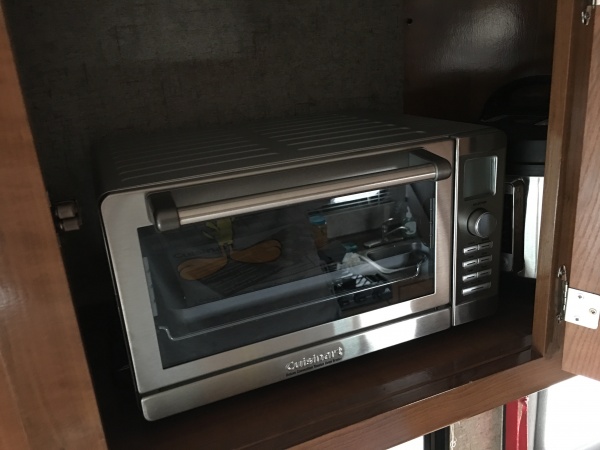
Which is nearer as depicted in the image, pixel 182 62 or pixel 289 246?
pixel 289 246

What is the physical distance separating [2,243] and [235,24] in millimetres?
603

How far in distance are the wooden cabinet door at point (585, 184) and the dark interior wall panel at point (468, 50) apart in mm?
373

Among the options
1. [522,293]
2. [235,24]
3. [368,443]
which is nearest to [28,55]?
[235,24]

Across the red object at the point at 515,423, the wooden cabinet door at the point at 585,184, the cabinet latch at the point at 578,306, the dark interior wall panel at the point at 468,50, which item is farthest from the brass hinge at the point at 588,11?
the red object at the point at 515,423

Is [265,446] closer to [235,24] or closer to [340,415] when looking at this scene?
[340,415]

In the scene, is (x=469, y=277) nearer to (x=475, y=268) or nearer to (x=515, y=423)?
(x=475, y=268)

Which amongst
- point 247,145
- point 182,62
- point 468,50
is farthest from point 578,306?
point 182,62

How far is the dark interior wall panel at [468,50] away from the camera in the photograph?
91cm

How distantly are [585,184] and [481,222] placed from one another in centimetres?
13

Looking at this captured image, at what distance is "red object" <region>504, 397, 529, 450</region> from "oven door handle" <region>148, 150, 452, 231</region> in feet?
1.90

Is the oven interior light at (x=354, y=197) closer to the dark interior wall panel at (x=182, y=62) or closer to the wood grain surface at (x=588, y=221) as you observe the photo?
the wood grain surface at (x=588, y=221)

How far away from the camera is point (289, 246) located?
25.1 inches

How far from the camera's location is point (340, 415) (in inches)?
23.5

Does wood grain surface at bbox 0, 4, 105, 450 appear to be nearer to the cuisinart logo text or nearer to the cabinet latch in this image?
the cuisinart logo text
